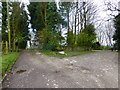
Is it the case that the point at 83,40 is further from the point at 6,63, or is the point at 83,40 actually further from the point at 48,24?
the point at 6,63

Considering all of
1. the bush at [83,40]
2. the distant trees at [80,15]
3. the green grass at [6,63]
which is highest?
the distant trees at [80,15]

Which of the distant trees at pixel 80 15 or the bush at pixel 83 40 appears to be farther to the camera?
the distant trees at pixel 80 15

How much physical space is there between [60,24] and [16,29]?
24.0ft

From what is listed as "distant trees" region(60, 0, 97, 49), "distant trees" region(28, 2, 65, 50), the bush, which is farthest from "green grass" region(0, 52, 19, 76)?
"distant trees" region(60, 0, 97, 49)

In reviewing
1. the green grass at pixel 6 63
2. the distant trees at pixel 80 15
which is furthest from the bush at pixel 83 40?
the green grass at pixel 6 63

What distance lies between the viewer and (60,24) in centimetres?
1633

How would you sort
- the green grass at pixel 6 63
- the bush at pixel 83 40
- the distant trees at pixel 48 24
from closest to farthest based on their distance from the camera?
the green grass at pixel 6 63, the bush at pixel 83 40, the distant trees at pixel 48 24

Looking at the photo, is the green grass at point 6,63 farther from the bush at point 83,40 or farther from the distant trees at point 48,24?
the bush at point 83,40

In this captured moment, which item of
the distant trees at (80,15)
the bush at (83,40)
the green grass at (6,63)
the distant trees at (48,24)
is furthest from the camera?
the distant trees at (80,15)

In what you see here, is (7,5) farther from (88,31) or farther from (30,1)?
(88,31)

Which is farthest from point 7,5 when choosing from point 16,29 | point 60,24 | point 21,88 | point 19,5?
point 21,88

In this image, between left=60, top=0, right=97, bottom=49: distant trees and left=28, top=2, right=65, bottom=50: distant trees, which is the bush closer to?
left=60, top=0, right=97, bottom=49: distant trees

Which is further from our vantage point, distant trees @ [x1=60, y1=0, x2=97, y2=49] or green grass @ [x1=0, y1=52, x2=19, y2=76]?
distant trees @ [x1=60, y1=0, x2=97, y2=49]

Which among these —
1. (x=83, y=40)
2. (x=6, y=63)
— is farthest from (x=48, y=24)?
(x=6, y=63)
